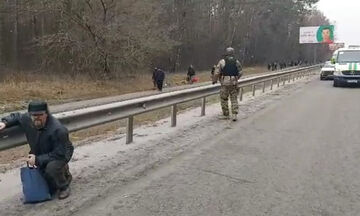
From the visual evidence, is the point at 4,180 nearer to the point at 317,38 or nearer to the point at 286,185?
the point at 286,185

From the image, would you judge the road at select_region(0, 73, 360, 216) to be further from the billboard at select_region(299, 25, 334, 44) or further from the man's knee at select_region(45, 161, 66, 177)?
the billboard at select_region(299, 25, 334, 44)

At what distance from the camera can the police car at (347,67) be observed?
88.0 ft

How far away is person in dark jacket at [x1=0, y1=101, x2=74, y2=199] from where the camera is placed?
5.37 m

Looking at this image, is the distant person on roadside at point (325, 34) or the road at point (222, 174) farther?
the distant person on roadside at point (325, 34)

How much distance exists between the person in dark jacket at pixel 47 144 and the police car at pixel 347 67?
23425mm

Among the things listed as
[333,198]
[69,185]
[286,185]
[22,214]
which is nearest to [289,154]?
[286,185]

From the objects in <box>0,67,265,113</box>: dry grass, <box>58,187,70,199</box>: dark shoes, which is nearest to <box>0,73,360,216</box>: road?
<box>58,187,70,199</box>: dark shoes

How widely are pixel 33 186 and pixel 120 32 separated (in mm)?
32486

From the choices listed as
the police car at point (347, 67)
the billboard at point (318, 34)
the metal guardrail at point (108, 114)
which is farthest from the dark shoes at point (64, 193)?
the billboard at point (318, 34)

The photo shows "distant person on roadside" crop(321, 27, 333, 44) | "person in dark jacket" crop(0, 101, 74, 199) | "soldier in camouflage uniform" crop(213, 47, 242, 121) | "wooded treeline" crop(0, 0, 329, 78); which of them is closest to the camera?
"person in dark jacket" crop(0, 101, 74, 199)

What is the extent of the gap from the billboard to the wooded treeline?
708cm

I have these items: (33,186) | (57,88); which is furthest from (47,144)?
(57,88)

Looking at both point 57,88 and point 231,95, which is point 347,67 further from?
point 57,88

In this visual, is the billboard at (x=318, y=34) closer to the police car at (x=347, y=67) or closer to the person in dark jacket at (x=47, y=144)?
the police car at (x=347, y=67)
